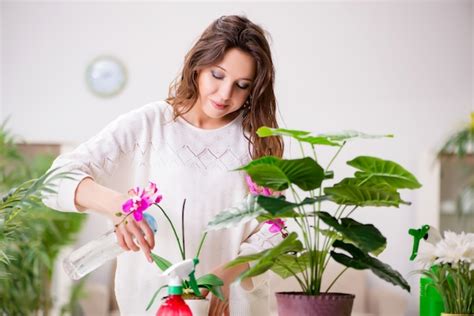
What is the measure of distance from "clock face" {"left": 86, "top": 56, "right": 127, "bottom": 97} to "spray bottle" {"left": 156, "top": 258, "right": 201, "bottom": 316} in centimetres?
513

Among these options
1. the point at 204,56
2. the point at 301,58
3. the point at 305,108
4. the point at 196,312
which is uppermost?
the point at 301,58

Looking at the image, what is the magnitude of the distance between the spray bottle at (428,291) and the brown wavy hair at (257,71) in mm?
517

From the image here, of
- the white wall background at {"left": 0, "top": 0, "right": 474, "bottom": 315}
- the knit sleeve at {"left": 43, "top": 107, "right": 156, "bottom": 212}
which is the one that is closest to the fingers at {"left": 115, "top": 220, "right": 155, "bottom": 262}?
the knit sleeve at {"left": 43, "top": 107, "right": 156, "bottom": 212}

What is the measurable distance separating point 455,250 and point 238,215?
0.51m

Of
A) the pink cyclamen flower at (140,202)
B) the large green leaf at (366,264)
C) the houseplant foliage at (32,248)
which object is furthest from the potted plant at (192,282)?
the houseplant foliage at (32,248)

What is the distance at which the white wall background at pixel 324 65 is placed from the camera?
621 cm

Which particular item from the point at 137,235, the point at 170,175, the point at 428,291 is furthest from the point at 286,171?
the point at 170,175

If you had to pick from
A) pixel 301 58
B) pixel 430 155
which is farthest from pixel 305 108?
pixel 430 155

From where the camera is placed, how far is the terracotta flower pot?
1.22 meters

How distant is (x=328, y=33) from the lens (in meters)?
6.25

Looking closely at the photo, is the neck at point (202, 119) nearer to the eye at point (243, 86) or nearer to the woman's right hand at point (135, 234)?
the eye at point (243, 86)

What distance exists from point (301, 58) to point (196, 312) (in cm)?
505

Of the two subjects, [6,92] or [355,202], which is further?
[6,92]

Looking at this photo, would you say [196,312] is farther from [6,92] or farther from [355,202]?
[6,92]
